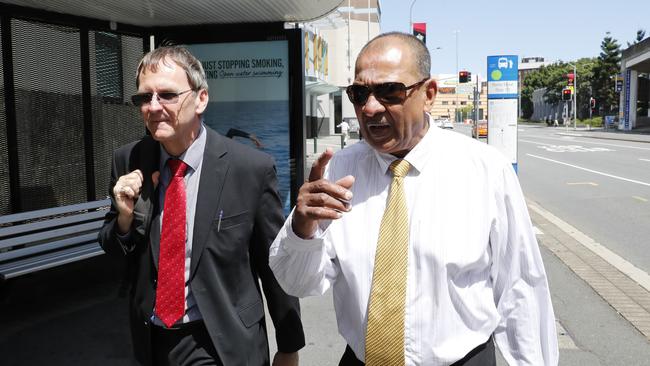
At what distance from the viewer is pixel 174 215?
7.33 feet

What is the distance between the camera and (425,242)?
186 centimetres

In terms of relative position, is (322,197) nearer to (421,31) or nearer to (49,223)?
(49,223)

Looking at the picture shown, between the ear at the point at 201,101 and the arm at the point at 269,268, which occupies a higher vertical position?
the ear at the point at 201,101

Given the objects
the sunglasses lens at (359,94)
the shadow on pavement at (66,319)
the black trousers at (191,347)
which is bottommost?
the shadow on pavement at (66,319)

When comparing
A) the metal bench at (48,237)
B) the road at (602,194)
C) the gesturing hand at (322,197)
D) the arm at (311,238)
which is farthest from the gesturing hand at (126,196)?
the road at (602,194)

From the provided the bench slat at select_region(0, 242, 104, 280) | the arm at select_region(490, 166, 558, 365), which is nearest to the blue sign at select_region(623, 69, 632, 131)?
the bench slat at select_region(0, 242, 104, 280)

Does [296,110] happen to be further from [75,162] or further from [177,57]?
[177,57]

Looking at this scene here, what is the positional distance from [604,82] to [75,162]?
283 ft

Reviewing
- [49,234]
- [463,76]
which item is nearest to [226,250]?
[49,234]

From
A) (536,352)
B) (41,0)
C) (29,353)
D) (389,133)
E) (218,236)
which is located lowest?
(29,353)

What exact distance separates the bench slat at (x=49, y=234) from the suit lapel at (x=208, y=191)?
4.00 m

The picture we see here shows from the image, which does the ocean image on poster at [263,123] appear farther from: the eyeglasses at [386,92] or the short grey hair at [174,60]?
the eyeglasses at [386,92]

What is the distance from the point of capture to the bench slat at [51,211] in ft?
18.4

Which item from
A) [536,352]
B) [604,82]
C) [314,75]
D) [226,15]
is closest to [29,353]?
[536,352]
